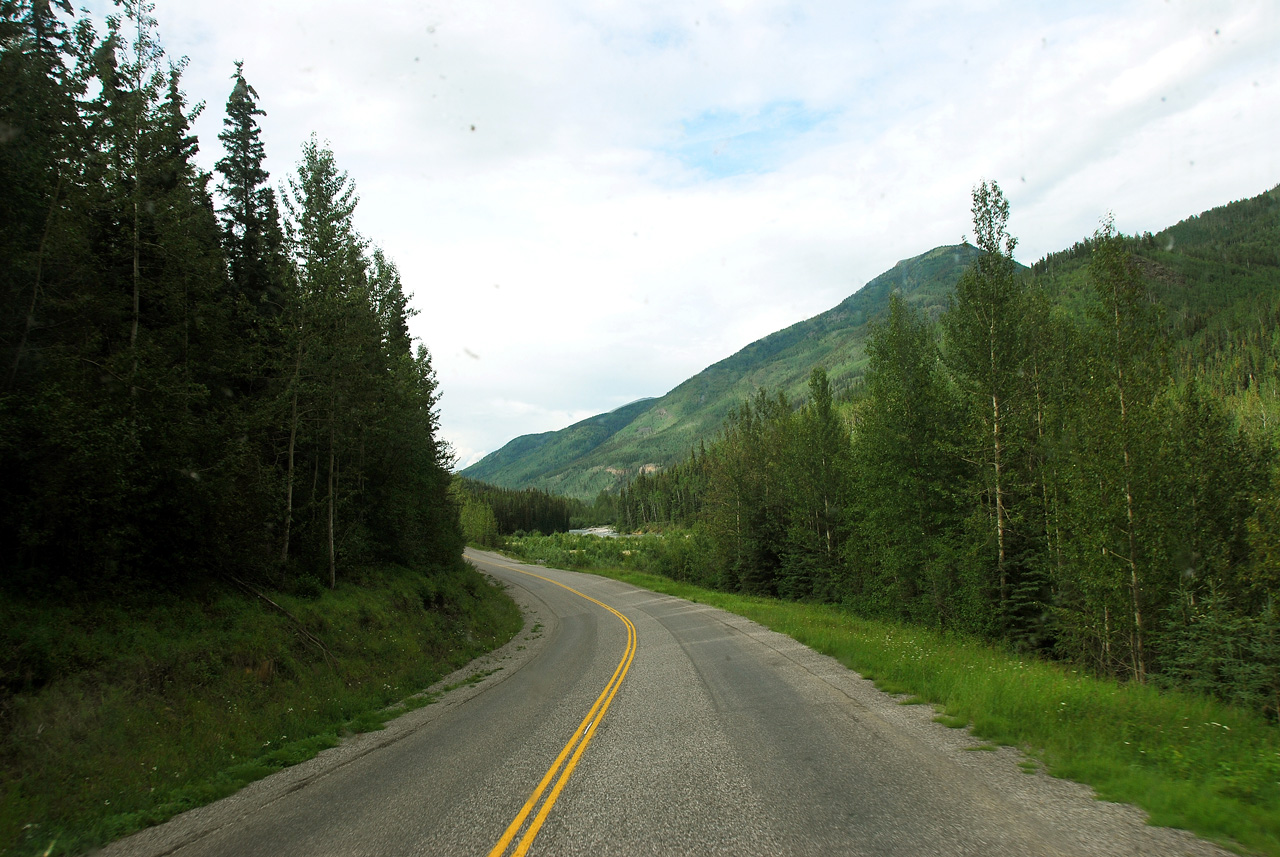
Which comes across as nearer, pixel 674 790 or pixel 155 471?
pixel 674 790

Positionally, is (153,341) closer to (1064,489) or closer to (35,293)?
(35,293)

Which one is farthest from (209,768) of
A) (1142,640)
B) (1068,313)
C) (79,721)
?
(1068,313)

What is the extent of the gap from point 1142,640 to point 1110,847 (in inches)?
678

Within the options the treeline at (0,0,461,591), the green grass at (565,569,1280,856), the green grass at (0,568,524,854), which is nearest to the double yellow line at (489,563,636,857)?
the green grass at (0,568,524,854)

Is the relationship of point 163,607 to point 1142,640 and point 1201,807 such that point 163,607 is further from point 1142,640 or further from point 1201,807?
point 1142,640

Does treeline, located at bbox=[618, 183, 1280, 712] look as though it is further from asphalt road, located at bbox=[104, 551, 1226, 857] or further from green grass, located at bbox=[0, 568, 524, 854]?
green grass, located at bbox=[0, 568, 524, 854]

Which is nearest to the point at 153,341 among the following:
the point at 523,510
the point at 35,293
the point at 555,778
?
the point at 35,293

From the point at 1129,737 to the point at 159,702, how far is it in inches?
506

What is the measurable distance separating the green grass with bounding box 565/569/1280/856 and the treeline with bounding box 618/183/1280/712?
8504mm

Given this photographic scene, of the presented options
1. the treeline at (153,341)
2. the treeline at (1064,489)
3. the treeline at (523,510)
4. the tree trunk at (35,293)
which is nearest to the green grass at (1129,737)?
the treeline at (1064,489)

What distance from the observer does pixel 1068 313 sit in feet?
82.0

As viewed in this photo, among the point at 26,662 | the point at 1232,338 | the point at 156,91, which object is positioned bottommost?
the point at 26,662

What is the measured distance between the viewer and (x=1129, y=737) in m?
6.56

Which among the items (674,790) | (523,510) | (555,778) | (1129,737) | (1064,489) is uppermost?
(1064,489)
